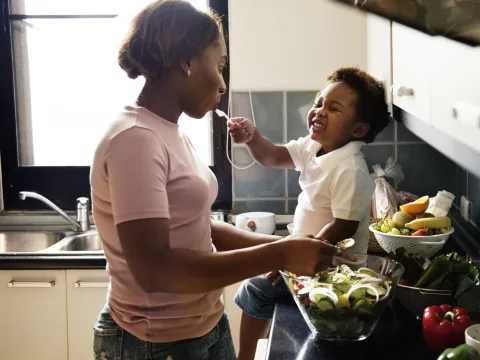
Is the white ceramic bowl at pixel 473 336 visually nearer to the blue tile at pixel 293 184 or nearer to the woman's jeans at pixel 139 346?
the woman's jeans at pixel 139 346

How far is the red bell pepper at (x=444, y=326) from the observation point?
132 cm

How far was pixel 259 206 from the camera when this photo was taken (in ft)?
8.52

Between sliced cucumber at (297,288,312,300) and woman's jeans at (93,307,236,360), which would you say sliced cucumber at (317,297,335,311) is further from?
woman's jeans at (93,307,236,360)

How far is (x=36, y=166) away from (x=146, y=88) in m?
1.59

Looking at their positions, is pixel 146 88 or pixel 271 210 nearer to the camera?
pixel 146 88

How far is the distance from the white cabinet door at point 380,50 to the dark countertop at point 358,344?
2.41 feet

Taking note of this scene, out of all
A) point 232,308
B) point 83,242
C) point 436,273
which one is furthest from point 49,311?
point 436,273

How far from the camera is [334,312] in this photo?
53.7 inches

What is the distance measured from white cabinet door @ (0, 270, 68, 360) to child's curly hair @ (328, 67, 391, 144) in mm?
1122

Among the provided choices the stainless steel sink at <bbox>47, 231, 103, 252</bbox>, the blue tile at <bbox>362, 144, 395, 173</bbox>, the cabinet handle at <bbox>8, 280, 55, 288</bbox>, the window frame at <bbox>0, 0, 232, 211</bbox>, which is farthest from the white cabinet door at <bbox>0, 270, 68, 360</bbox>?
the blue tile at <bbox>362, 144, 395, 173</bbox>

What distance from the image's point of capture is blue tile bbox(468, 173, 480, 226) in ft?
6.98

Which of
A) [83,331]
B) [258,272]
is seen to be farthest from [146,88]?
[83,331]

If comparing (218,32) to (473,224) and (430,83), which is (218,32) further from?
(473,224)

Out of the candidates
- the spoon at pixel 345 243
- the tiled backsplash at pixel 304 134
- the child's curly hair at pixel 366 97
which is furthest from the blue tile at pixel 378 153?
the spoon at pixel 345 243
